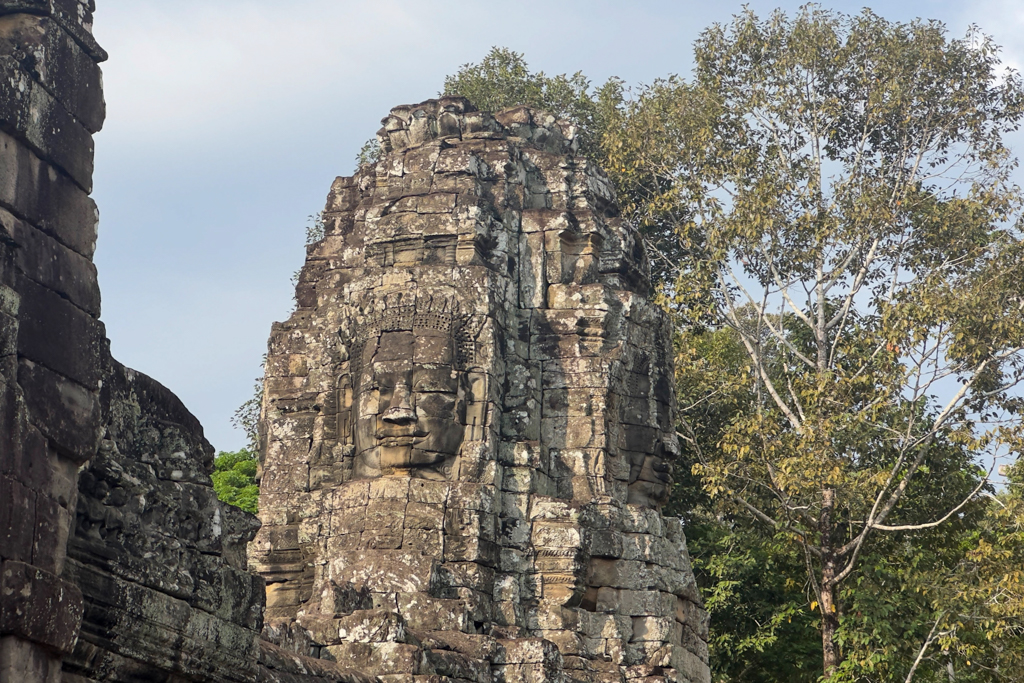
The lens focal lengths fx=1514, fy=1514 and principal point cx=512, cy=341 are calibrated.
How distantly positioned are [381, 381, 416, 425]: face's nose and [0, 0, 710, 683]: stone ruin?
0.08 ft

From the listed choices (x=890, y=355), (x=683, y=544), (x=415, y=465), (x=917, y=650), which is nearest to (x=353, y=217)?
(x=415, y=465)

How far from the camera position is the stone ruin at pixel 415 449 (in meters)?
8.19

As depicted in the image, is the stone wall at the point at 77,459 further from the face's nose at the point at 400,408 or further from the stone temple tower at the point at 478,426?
the face's nose at the point at 400,408

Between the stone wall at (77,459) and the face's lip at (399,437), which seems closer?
the stone wall at (77,459)

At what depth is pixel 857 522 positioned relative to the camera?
876 inches

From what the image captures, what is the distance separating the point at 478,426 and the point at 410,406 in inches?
29.2

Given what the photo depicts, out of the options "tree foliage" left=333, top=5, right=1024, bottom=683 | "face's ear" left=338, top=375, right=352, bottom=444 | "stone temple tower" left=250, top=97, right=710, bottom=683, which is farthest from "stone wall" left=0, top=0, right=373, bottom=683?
"tree foliage" left=333, top=5, right=1024, bottom=683

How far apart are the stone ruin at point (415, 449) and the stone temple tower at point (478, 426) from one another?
0.03 metres

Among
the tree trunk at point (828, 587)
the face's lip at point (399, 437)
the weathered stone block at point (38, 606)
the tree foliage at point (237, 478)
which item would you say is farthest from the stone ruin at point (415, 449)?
the tree foliage at point (237, 478)

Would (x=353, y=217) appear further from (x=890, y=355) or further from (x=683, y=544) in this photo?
(x=890, y=355)

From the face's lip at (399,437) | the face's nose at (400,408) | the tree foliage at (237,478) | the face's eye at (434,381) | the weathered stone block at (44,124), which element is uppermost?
the tree foliage at (237,478)

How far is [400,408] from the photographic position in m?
14.9

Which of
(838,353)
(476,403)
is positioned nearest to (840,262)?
(838,353)

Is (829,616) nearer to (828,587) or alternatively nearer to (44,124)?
(828,587)
